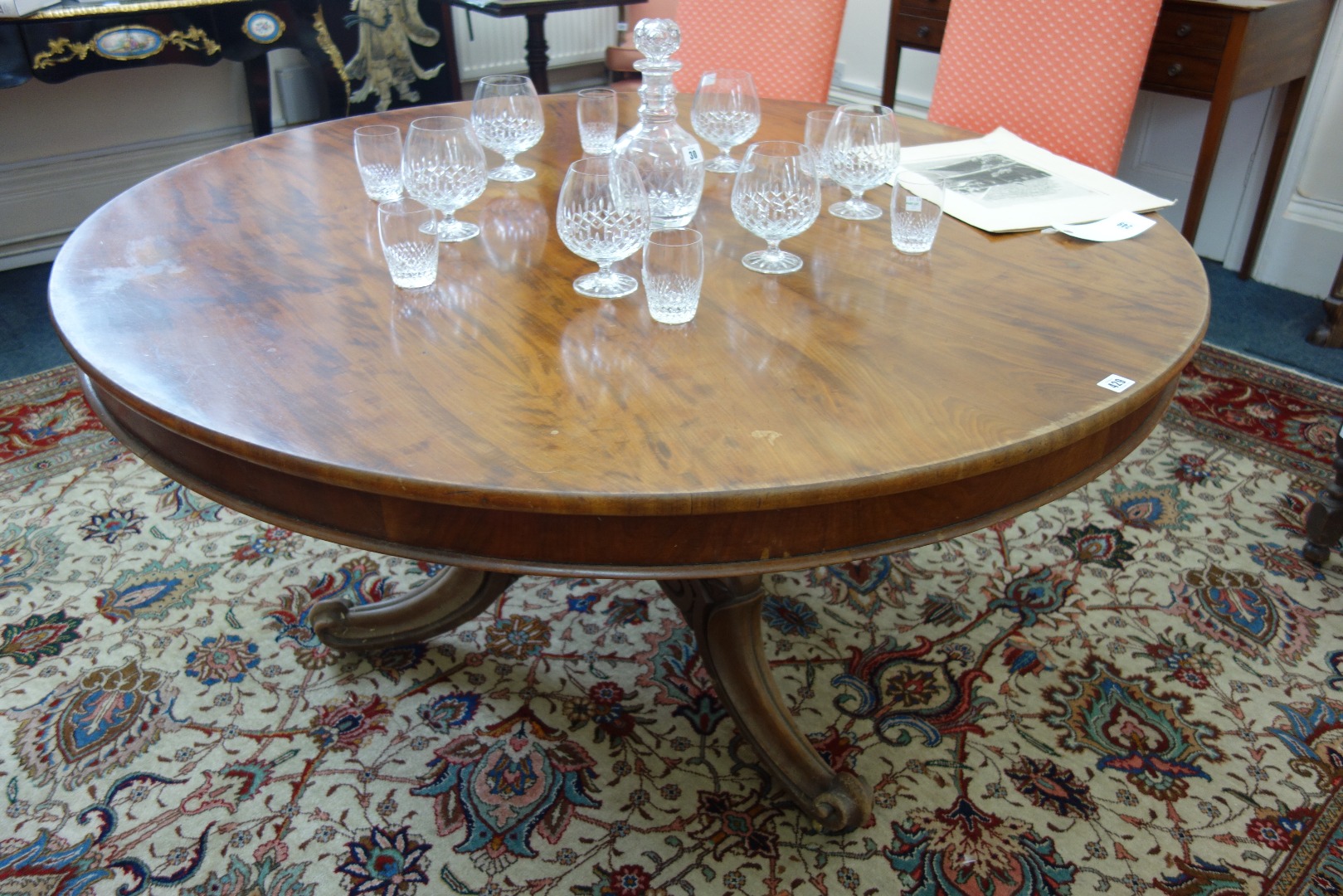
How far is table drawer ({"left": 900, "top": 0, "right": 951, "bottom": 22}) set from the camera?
294 centimetres

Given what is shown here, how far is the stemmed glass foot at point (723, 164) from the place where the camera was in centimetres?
152

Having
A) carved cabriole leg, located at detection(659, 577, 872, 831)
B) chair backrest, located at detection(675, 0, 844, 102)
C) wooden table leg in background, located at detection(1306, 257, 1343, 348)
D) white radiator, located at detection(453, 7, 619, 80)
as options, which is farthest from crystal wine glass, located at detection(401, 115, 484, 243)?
white radiator, located at detection(453, 7, 619, 80)

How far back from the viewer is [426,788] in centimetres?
137

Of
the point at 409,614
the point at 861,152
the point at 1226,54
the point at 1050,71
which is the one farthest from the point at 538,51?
the point at 409,614

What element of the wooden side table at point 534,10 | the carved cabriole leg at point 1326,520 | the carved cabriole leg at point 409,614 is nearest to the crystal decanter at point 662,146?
Result: the carved cabriole leg at point 409,614

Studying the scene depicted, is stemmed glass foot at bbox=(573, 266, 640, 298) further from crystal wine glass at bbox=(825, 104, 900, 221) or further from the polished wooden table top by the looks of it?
crystal wine glass at bbox=(825, 104, 900, 221)

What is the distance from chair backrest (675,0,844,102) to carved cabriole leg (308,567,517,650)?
49.2 inches

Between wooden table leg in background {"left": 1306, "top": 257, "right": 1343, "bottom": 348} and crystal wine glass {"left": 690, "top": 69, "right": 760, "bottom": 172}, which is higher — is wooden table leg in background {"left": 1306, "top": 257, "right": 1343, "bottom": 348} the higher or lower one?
the lower one

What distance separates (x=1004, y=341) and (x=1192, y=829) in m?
0.78

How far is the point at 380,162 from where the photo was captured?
1319 millimetres

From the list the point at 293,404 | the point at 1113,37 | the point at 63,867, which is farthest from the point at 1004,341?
the point at 63,867

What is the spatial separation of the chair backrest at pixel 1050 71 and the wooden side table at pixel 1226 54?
685 mm

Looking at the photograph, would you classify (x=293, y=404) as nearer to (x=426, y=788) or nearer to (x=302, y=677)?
(x=426, y=788)

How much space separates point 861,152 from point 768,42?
3.26 ft
